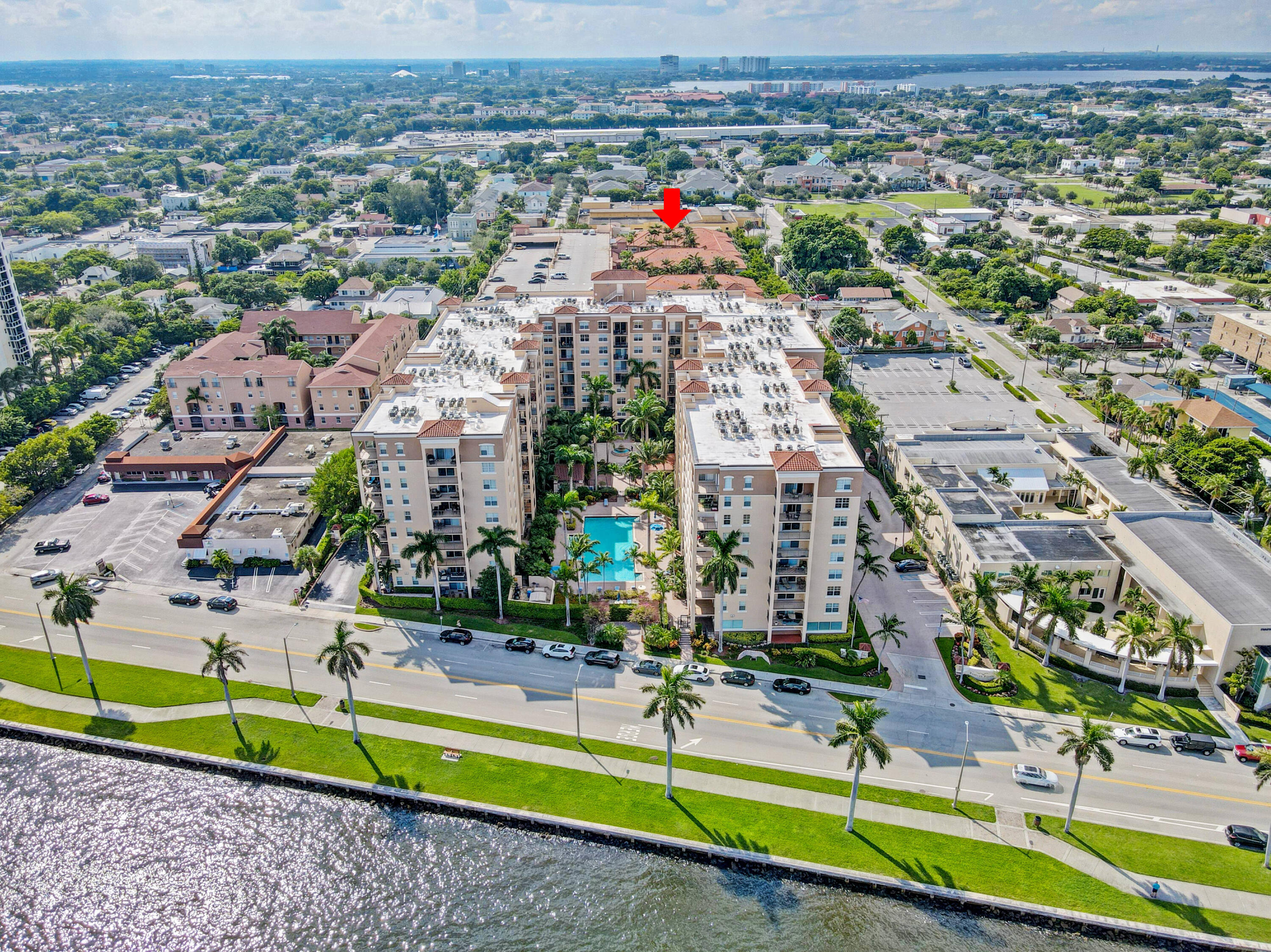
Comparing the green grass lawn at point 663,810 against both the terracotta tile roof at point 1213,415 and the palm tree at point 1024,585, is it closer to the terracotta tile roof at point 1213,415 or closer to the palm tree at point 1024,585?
the palm tree at point 1024,585

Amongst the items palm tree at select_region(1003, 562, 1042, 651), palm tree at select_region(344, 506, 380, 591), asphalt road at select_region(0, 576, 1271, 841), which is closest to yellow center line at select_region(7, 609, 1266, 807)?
asphalt road at select_region(0, 576, 1271, 841)

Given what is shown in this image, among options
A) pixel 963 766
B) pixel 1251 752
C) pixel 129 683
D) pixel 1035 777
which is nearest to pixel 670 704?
pixel 963 766

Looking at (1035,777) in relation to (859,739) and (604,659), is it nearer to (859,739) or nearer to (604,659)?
(859,739)

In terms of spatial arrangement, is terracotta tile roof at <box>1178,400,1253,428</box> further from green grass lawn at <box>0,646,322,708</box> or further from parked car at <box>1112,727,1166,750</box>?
green grass lawn at <box>0,646,322,708</box>

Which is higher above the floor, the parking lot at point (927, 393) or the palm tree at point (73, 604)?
the palm tree at point (73, 604)

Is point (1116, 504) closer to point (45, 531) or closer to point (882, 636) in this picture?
point (882, 636)

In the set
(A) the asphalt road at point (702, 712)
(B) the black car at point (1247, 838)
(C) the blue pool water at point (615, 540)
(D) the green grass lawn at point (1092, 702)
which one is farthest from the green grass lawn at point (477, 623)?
(B) the black car at point (1247, 838)

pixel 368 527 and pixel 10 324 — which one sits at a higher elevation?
pixel 10 324
